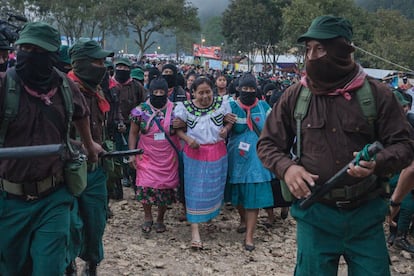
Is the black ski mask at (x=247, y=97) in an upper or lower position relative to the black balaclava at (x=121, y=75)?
lower

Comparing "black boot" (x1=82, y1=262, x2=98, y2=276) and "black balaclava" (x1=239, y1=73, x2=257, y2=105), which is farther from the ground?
"black balaclava" (x1=239, y1=73, x2=257, y2=105)

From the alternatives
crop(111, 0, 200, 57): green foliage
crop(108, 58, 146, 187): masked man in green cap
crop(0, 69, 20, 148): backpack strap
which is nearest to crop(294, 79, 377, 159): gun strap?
crop(0, 69, 20, 148): backpack strap

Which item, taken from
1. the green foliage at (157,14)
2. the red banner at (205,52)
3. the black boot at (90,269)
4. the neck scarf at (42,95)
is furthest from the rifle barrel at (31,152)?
the red banner at (205,52)

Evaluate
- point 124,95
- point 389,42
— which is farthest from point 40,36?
point 389,42

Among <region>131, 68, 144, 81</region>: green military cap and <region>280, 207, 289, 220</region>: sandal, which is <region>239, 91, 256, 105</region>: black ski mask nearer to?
<region>280, 207, 289, 220</region>: sandal

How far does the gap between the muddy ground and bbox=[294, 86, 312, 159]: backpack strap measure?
235 centimetres

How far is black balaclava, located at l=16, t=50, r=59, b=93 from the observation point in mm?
2990

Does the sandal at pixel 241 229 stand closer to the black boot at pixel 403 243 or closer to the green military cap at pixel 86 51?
the black boot at pixel 403 243

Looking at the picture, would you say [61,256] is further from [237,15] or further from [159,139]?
[237,15]

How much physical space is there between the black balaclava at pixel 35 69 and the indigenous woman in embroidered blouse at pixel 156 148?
2641 mm

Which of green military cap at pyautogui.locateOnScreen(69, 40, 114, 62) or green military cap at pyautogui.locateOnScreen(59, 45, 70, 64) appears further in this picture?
green military cap at pyautogui.locateOnScreen(59, 45, 70, 64)

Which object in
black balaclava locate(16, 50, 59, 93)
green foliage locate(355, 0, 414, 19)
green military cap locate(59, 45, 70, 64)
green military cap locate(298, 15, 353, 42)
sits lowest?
black balaclava locate(16, 50, 59, 93)

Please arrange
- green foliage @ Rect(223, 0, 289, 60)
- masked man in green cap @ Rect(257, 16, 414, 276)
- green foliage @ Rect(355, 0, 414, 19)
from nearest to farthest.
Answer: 1. masked man in green cap @ Rect(257, 16, 414, 276)
2. green foliage @ Rect(223, 0, 289, 60)
3. green foliage @ Rect(355, 0, 414, 19)

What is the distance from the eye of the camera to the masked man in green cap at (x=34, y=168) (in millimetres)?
2965
